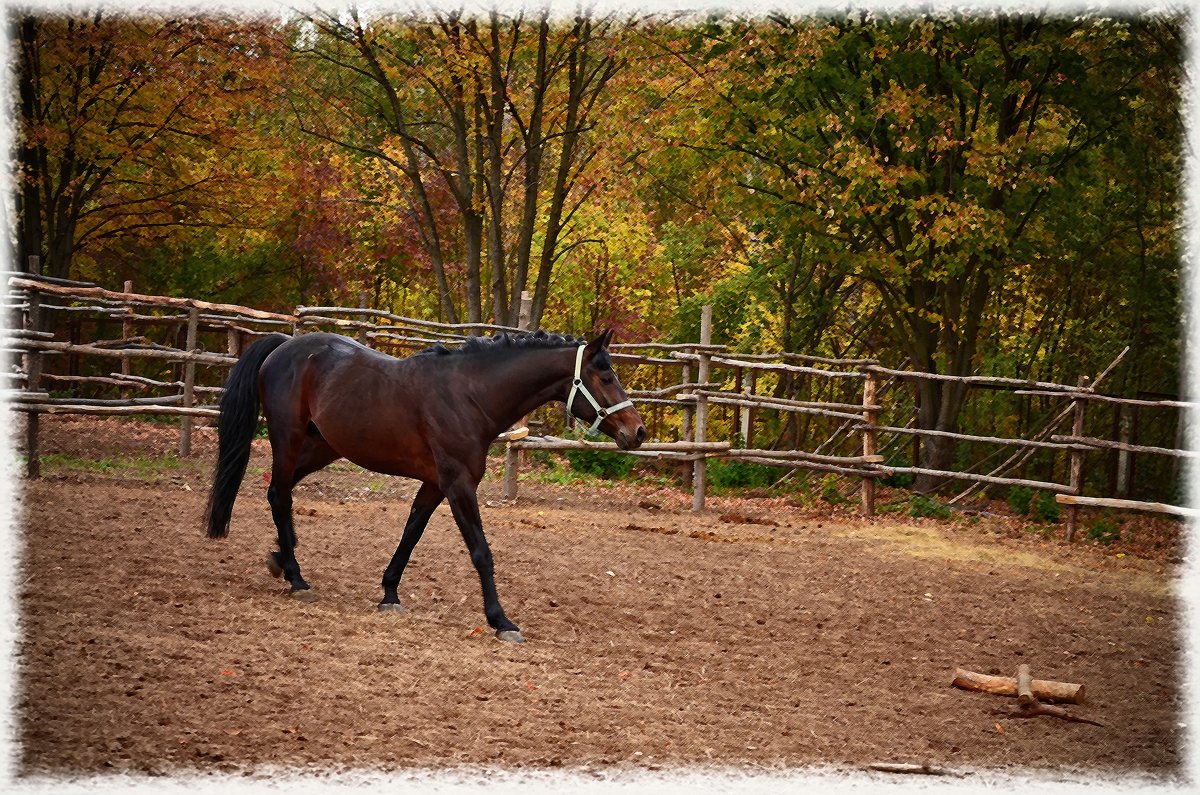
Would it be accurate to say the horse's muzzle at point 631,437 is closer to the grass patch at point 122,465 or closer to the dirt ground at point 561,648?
the dirt ground at point 561,648

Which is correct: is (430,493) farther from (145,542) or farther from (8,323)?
(8,323)

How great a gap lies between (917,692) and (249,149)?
1413 centimetres

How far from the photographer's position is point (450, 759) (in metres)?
4.34

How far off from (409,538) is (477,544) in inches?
20.3

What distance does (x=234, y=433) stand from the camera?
7.31 meters

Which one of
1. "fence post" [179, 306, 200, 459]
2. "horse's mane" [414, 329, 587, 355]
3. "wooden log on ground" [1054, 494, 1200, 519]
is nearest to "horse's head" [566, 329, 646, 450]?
"horse's mane" [414, 329, 587, 355]

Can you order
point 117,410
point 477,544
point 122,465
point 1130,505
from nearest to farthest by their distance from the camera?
point 477,544
point 1130,505
point 117,410
point 122,465

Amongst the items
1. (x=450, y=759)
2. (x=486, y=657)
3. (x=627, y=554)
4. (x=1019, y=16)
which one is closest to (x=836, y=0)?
(x=1019, y=16)

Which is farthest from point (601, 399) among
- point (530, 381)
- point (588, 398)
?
point (530, 381)

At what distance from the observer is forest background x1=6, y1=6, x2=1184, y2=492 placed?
1391cm

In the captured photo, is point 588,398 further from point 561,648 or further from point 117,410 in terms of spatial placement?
point 117,410

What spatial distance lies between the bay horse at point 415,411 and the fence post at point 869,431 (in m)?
7.05

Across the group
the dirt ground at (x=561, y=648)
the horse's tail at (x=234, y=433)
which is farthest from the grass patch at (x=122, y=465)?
the horse's tail at (x=234, y=433)

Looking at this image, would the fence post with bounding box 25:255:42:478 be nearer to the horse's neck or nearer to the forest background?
the forest background
